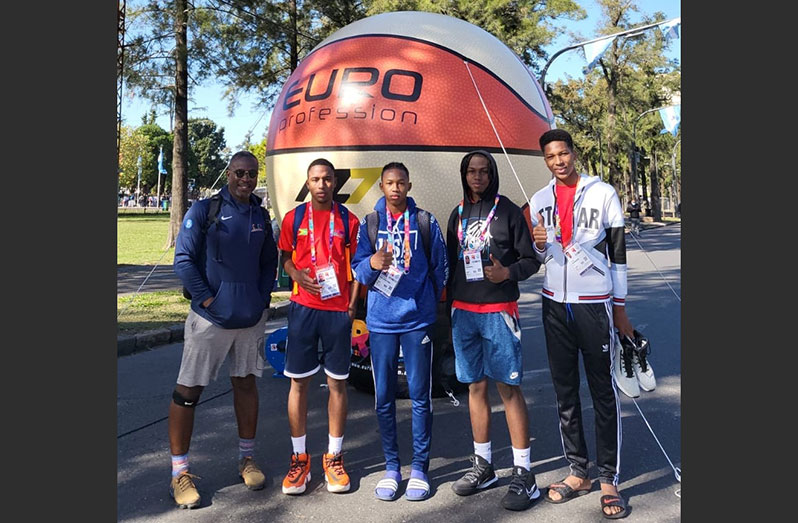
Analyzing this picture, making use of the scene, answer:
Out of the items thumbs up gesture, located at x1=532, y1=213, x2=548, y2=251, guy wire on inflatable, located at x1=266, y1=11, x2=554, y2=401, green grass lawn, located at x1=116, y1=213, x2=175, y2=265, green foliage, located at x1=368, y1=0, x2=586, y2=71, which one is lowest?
green grass lawn, located at x1=116, y1=213, x2=175, y2=265

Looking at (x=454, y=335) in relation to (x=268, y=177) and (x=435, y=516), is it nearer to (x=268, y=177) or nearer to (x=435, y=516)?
(x=435, y=516)

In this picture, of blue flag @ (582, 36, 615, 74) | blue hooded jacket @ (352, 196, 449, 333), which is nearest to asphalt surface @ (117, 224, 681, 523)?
blue hooded jacket @ (352, 196, 449, 333)

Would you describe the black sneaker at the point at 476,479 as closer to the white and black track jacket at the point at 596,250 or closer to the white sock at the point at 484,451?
the white sock at the point at 484,451

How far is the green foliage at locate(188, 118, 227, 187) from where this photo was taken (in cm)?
7359

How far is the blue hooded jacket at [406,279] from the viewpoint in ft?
11.3

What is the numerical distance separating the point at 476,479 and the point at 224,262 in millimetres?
1858

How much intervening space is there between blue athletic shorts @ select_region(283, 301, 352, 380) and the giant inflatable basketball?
101cm

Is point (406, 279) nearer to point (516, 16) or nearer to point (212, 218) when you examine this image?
point (212, 218)

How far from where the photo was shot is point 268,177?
4.95m

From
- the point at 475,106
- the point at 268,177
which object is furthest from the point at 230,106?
the point at 475,106

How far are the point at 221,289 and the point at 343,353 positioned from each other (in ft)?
2.53

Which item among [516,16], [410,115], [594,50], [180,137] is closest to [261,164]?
[516,16]

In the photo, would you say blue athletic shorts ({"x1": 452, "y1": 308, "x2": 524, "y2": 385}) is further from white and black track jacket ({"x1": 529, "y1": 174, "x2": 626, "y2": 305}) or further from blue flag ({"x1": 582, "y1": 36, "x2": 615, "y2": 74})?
blue flag ({"x1": 582, "y1": 36, "x2": 615, "y2": 74})

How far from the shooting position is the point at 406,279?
348 centimetres
